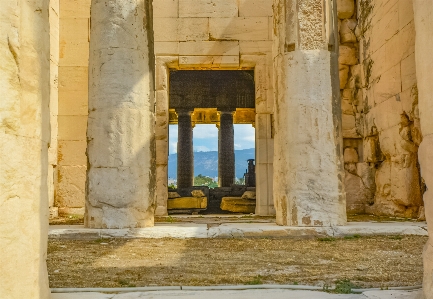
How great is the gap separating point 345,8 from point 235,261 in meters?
7.81

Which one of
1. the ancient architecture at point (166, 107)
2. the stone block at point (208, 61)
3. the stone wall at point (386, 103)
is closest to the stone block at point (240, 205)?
the ancient architecture at point (166, 107)

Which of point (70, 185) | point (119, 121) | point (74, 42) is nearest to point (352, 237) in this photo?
point (119, 121)

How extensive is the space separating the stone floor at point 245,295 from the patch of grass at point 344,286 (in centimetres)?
11

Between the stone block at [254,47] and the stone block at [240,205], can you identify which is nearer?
the stone block at [254,47]

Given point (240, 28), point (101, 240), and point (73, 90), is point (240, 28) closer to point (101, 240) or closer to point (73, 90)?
point (73, 90)

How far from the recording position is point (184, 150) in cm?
1998

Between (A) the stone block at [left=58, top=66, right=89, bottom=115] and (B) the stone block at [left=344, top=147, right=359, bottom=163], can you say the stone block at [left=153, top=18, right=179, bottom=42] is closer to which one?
(A) the stone block at [left=58, top=66, right=89, bottom=115]

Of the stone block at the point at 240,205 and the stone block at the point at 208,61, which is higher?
the stone block at the point at 208,61

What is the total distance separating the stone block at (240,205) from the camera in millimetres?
13133

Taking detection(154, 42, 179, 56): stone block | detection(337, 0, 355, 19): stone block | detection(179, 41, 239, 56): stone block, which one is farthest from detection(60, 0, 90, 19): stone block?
detection(337, 0, 355, 19): stone block

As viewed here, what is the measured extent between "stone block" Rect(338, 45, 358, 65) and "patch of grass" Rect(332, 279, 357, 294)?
7.53 m

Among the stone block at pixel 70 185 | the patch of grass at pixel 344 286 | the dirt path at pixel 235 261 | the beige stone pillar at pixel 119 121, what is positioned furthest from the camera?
the stone block at pixel 70 185

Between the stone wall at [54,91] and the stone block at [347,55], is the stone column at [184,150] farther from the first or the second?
the stone block at [347,55]

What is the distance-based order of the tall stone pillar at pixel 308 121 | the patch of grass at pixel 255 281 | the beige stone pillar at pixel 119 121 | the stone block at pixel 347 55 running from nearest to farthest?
the patch of grass at pixel 255 281 < the tall stone pillar at pixel 308 121 < the beige stone pillar at pixel 119 121 < the stone block at pixel 347 55
